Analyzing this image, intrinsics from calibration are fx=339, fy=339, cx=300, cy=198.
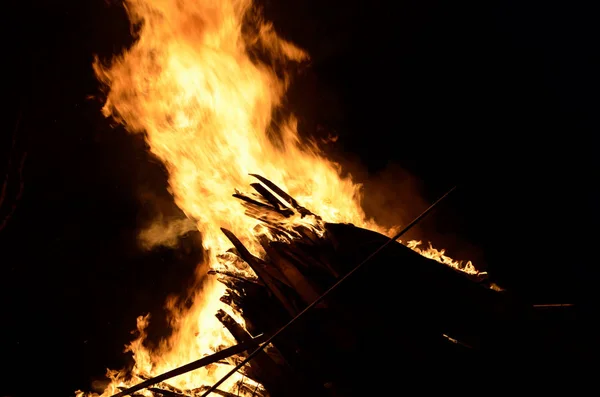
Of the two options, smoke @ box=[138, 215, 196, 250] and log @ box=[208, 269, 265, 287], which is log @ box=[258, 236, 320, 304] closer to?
log @ box=[208, 269, 265, 287]

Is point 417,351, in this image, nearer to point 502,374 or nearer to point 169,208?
point 502,374

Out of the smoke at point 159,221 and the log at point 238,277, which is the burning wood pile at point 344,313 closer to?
the log at point 238,277

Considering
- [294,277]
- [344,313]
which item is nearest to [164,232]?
[294,277]

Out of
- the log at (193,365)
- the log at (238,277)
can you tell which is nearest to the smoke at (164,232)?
the log at (238,277)

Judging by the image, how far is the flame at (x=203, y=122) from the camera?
4445mm

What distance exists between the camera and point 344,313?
275cm

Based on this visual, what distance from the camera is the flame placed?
445 centimetres

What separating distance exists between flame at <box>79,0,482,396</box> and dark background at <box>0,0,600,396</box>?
567 mm

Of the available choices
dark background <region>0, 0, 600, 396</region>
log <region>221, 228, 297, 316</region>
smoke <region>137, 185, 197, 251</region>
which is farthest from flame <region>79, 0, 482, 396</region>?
smoke <region>137, 185, 197, 251</region>

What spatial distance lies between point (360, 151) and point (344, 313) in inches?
140

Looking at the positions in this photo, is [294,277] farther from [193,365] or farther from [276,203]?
[193,365]

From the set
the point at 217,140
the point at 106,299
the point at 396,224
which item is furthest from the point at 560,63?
the point at 106,299

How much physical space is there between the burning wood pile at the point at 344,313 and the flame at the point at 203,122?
1.11 meters

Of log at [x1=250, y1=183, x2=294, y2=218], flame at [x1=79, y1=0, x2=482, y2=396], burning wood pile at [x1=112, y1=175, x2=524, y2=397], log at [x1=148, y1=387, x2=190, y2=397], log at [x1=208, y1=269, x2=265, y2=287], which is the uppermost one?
flame at [x1=79, y1=0, x2=482, y2=396]
